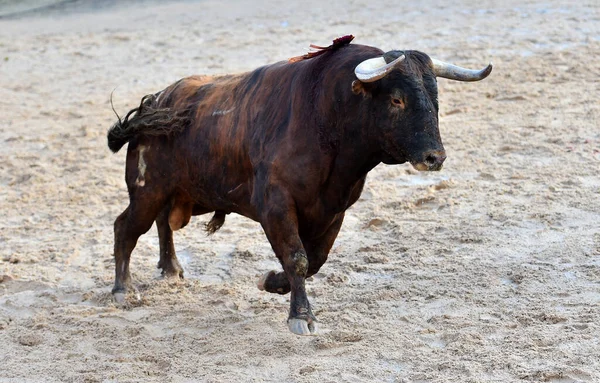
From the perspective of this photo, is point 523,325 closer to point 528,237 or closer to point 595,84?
point 528,237

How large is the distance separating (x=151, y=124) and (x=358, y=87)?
62.9 inches

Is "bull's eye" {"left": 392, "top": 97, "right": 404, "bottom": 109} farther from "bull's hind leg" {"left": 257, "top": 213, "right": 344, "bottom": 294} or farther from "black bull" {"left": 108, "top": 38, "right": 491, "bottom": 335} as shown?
"bull's hind leg" {"left": 257, "top": 213, "right": 344, "bottom": 294}

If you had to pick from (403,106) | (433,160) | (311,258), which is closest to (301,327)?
(311,258)

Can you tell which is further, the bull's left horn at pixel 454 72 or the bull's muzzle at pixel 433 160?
Answer: the bull's left horn at pixel 454 72

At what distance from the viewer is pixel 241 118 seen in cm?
650

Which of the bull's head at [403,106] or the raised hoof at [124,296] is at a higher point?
the bull's head at [403,106]

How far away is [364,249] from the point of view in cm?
766

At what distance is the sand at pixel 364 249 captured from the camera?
595 centimetres

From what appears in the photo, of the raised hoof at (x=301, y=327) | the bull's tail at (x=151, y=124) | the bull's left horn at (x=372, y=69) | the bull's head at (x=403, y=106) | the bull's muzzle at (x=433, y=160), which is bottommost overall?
the raised hoof at (x=301, y=327)

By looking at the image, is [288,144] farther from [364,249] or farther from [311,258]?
[364,249]

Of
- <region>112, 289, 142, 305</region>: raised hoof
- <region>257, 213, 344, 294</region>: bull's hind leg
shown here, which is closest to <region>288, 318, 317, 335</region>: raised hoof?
<region>257, 213, 344, 294</region>: bull's hind leg

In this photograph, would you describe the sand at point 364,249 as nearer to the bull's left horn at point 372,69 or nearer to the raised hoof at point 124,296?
the raised hoof at point 124,296

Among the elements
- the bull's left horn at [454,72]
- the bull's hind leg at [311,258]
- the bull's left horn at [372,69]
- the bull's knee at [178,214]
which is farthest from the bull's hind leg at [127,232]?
the bull's left horn at [454,72]

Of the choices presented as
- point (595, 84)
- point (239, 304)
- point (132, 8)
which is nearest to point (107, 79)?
point (132, 8)
